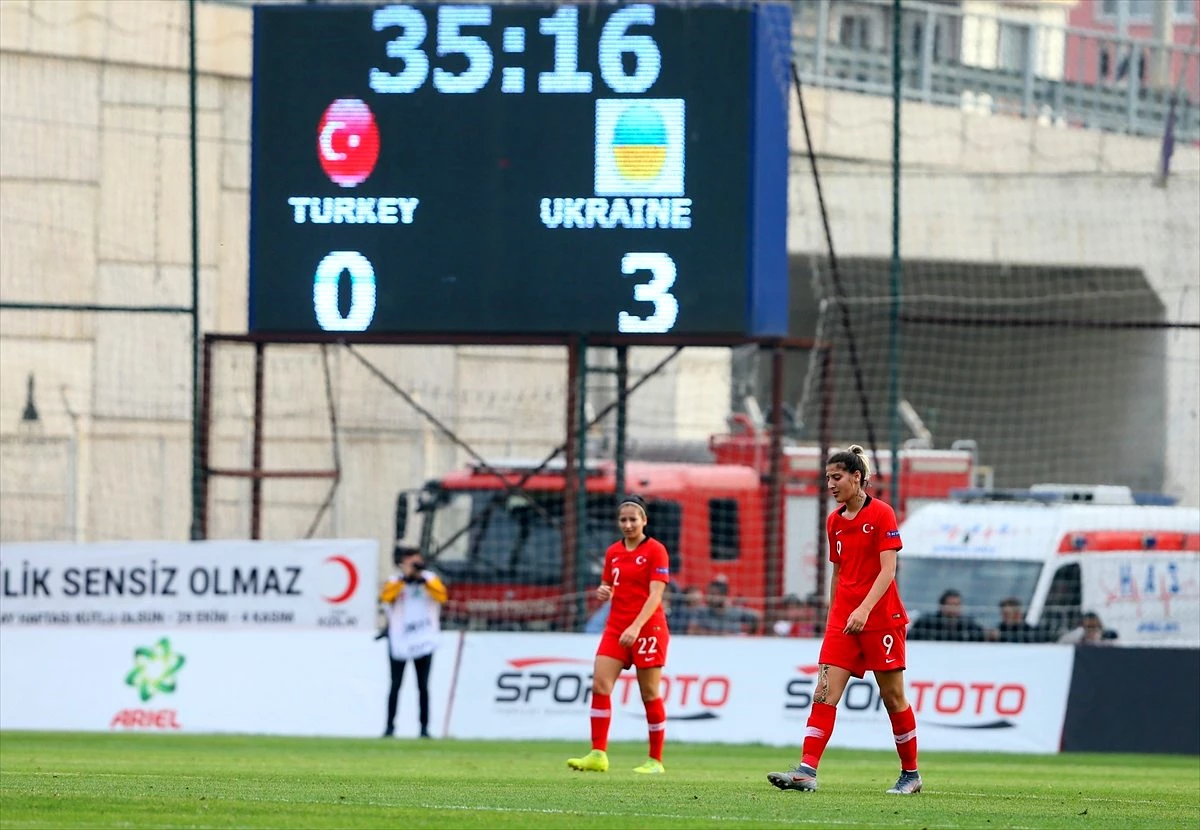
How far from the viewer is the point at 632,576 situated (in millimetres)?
→ 13859

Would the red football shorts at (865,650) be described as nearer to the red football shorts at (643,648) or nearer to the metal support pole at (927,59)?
the red football shorts at (643,648)

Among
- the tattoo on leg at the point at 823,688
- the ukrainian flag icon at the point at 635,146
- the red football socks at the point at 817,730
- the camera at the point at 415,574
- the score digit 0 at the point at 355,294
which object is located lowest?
the camera at the point at 415,574

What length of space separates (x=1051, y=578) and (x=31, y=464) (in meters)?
12.6

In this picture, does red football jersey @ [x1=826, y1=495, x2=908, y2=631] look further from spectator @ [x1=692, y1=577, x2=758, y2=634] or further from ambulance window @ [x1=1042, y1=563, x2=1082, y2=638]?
ambulance window @ [x1=1042, y1=563, x2=1082, y2=638]

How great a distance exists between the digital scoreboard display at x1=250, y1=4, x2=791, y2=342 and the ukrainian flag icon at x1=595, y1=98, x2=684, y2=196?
0.05 feet

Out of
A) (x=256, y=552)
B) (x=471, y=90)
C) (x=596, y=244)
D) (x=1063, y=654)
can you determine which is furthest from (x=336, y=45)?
(x=1063, y=654)

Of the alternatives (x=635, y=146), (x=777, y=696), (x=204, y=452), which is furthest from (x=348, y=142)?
(x=777, y=696)

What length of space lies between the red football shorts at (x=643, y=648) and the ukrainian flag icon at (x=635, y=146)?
6.18 metres

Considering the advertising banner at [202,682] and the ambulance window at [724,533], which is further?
the ambulance window at [724,533]

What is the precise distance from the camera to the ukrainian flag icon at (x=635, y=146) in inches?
756

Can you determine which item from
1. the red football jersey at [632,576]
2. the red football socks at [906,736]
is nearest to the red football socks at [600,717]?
the red football jersey at [632,576]

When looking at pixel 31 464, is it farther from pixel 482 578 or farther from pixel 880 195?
pixel 880 195

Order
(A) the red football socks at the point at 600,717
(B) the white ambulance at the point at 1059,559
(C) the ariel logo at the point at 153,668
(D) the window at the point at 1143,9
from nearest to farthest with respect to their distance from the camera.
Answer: (A) the red football socks at the point at 600,717, (C) the ariel logo at the point at 153,668, (B) the white ambulance at the point at 1059,559, (D) the window at the point at 1143,9

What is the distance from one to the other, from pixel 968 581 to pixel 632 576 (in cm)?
1086
